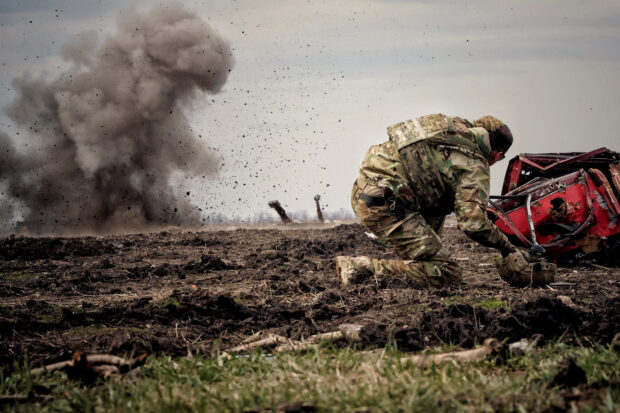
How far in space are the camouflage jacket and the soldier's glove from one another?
0.13 m

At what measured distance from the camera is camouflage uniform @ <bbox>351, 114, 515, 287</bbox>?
217 inches

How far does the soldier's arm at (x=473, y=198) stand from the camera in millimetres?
5387

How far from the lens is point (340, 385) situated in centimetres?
248

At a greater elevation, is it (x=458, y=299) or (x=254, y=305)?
(x=254, y=305)

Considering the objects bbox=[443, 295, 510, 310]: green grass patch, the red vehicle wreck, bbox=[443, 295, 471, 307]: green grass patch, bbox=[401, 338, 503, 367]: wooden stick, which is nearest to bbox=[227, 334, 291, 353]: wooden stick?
bbox=[401, 338, 503, 367]: wooden stick

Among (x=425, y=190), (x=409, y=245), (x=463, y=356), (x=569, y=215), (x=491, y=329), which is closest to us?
(x=463, y=356)

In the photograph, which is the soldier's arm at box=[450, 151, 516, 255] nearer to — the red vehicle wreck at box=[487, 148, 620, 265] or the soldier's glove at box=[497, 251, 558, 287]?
the soldier's glove at box=[497, 251, 558, 287]

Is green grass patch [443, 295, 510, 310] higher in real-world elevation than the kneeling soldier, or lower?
lower

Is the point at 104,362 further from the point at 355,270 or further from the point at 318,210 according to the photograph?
the point at 318,210

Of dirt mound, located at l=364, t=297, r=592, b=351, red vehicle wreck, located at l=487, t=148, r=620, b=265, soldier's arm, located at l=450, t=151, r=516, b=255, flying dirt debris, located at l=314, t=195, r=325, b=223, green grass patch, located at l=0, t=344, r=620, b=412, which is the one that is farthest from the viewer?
flying dirt debris, located at l=314, t=195, r=325, b=223

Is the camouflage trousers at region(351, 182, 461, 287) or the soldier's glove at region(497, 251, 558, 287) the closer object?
the soldier's glove at region(497, 251, 558, 287)

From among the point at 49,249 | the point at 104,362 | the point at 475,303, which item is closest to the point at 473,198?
the point at 475,303

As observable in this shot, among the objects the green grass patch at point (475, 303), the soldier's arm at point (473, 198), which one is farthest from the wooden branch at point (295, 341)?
the soldier's arm at point (473, 198)

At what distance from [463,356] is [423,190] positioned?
3.04 metres
